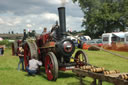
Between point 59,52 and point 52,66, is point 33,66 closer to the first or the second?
point 52,66

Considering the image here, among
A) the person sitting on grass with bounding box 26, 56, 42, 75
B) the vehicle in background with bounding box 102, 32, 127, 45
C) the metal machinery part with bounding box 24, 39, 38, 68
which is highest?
the vehicle in background with bounding box 102, 32, 127, 45

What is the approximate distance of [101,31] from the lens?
40156 mm

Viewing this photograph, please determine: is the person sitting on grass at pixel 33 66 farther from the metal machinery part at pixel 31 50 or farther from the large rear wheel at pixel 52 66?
the large rear wheel at pixel 52 66

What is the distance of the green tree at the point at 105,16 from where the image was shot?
3653 centimetres

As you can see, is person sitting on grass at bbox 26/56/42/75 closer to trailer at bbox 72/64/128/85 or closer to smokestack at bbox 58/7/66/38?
smokestack at bbox 58/7/66/38

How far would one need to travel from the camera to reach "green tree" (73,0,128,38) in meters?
36.5

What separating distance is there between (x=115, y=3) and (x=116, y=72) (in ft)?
116

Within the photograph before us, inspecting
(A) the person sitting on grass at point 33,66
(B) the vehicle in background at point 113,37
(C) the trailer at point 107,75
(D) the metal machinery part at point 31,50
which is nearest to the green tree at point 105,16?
(B) the vehicle in background at point 113,37

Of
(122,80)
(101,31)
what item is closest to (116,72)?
(122,80)

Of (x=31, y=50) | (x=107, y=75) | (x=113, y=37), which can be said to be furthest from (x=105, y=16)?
(x=107, y=75)

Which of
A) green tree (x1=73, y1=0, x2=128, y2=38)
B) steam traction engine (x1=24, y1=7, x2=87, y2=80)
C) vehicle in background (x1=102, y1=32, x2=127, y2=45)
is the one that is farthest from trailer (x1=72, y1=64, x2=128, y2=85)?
green tree (x1=73, y1=0, x2=128, y2=38)

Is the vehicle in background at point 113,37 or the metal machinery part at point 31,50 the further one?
the vehicle in background at point 113,37

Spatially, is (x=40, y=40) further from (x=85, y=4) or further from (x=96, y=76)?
(x=85, y=4)

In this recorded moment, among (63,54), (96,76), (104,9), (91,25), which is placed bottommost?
(96,76)
